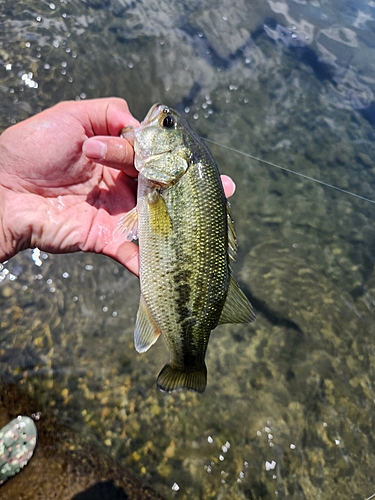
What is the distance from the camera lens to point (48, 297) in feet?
15.1

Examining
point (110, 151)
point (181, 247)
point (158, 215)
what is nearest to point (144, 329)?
point (181, 247)

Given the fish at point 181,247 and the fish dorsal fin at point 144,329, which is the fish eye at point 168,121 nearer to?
the fish at point 181,247

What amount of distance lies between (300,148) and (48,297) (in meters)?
4.83

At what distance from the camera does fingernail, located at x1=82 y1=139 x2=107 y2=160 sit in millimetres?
2643

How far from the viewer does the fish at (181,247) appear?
8.45 ft

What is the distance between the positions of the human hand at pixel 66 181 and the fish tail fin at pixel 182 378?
87cm

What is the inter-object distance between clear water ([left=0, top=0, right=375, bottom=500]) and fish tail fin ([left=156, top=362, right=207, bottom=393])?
5.35ft

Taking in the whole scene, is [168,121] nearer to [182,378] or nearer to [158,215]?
[158,215]

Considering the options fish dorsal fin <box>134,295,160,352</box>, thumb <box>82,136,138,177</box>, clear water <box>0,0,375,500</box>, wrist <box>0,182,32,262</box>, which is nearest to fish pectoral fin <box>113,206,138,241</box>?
thumb <box>82,136,138,177</box>

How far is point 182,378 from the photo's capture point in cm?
277

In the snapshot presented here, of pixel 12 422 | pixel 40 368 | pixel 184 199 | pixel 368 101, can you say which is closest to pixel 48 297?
pixel 40 368

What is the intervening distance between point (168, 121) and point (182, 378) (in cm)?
178

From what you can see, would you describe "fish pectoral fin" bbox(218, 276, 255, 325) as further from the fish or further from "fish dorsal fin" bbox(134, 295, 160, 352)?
"fish dorsal fin" bbox(134, 295, 160, 352)

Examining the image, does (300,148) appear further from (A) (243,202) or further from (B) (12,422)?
(B) (12,422)
